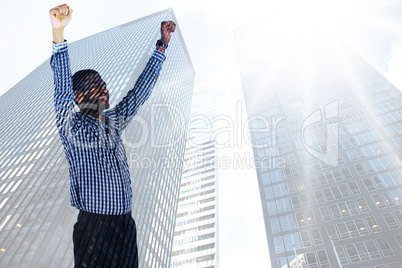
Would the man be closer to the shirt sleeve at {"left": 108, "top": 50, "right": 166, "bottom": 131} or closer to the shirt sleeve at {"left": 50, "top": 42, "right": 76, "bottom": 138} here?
the shirt sleeve at {"left": 50, "top": 42, "right": 76, "bottom": 138}

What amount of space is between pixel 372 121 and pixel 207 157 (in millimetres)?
71471

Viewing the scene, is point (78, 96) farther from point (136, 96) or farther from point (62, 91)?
point (136, 96)

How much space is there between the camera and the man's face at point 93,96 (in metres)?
2.83

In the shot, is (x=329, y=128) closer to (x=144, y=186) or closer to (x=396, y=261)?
(x=396, y=261)

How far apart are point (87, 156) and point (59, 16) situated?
4.55 feet

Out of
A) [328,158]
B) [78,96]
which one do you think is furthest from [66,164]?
[328,158]

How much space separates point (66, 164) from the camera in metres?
43.3

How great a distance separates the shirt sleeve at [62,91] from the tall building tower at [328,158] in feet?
156

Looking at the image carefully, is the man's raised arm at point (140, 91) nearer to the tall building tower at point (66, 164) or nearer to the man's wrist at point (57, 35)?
the man's wrist at point (57, 35)

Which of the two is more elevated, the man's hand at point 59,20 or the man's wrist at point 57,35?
the man's hand at point 59,20

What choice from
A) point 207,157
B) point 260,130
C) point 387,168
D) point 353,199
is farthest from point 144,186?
point 207,157

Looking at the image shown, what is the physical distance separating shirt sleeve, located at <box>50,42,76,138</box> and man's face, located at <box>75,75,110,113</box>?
214 millimetres

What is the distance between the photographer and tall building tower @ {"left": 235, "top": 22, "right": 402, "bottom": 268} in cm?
4306

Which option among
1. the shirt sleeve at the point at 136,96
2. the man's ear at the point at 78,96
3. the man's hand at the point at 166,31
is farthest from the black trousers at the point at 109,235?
the man's hand at the point at 166,31
